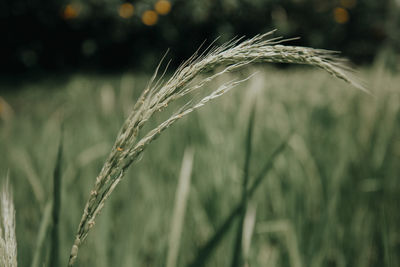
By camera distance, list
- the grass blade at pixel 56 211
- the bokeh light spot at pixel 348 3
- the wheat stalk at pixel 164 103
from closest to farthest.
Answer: the wheat stalk at pixel 164 103 → the grass blade at pixel 56 211 → the bokeh light spot at pixel 348 3

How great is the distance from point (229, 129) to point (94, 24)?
3.71 metres

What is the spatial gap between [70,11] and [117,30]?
626mm

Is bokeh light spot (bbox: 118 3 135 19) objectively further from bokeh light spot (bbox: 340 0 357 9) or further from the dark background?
bokeh light spot (bbox: 340 0 357 9)

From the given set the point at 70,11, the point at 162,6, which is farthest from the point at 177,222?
the point at 70,11

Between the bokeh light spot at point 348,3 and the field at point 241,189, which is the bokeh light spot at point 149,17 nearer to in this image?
the field at point 241,189

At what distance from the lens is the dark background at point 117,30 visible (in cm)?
424

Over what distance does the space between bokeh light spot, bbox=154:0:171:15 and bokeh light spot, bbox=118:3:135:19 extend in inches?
12.2

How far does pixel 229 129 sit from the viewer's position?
1.73 meters

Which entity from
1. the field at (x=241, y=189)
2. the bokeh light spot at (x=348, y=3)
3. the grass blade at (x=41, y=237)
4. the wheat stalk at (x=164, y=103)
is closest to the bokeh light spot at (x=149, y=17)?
the field at (x=241, y=189)

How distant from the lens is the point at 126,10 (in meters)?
4.08

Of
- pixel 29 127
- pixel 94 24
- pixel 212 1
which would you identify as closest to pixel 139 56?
pixel 94 24

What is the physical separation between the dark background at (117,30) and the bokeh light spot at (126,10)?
0.28ft

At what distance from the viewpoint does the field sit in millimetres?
840

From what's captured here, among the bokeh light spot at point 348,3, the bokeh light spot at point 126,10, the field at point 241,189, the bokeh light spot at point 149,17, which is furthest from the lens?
the bokeh light spot at point 348,3
